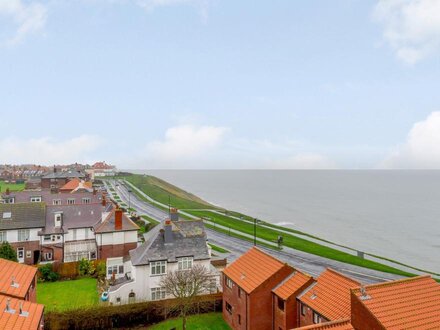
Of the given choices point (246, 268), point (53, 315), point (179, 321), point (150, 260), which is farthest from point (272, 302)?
point (53, 315)

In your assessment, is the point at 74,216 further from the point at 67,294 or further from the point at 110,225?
the point at 67,294

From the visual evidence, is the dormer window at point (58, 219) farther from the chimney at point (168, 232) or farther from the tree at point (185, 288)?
the tree at point (185, 288)

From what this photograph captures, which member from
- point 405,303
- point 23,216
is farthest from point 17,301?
point 23,216

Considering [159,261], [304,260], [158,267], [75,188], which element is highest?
[75,188]

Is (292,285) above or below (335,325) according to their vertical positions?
above

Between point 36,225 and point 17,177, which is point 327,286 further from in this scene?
point 17,177

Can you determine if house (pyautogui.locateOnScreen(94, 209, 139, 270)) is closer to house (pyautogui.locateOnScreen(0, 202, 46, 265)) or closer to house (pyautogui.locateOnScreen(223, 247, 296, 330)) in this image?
house (pyautogui.locateOnScreen(0, 202, 46, 265))

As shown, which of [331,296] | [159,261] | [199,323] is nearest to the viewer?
[331,296]

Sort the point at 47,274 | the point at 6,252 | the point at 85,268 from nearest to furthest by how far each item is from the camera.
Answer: the point at 47,274
the point at 6,252
the point at 85,268
